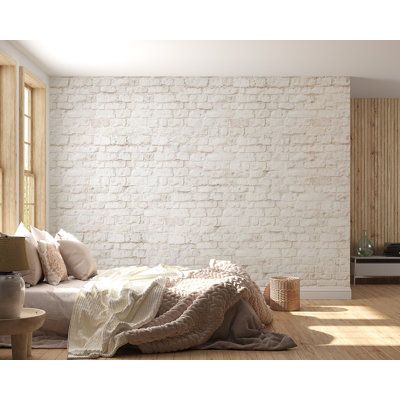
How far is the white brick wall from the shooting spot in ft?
26.3

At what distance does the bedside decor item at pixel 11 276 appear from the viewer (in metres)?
4.29

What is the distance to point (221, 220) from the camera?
804 centimetres

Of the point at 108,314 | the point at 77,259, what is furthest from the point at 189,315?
the point at 77,259

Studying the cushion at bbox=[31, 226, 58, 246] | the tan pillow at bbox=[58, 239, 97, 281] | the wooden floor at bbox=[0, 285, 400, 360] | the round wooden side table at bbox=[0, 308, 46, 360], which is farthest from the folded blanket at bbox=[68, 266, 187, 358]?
the cushion at bbox=[31, 226, 58, 246]

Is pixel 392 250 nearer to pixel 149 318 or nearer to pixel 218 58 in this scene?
pixel 218 58

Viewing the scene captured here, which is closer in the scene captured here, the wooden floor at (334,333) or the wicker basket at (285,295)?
the wooden floor at (334,333)

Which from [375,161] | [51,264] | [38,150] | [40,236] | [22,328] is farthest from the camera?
[375,161]

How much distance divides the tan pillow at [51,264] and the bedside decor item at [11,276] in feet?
3.79

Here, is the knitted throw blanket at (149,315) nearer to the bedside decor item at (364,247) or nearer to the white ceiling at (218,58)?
the white ceiling at (218,58)

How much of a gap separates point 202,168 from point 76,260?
2.46 metres

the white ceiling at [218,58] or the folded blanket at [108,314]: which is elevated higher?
the white ceiling at [218,58]

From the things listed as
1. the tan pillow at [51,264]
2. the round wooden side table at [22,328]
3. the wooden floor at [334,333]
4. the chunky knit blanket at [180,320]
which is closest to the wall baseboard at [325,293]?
the wooden floor at [334,333]

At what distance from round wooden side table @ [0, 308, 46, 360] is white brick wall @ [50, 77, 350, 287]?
3450 millimetres

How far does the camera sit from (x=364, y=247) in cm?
940
